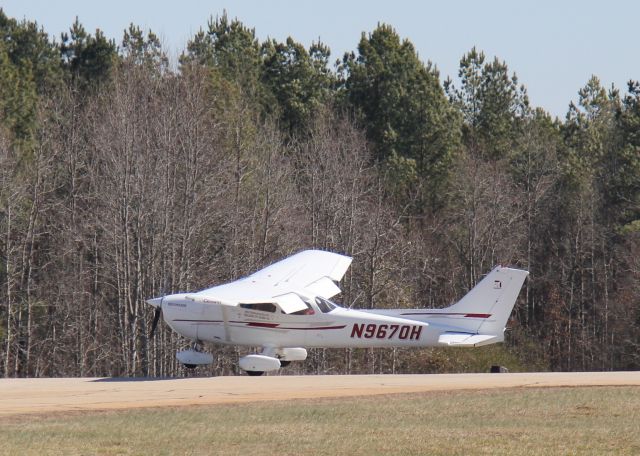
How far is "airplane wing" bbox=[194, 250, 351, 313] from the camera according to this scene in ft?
87.1

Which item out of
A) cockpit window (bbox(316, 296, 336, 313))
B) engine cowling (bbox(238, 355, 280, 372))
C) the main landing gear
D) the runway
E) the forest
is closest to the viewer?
the runway

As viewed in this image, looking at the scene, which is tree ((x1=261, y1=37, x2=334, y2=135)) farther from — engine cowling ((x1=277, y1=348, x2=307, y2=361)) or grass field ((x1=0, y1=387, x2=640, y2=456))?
grass field ((x1=0, y1=387, x2=640, y2=456))

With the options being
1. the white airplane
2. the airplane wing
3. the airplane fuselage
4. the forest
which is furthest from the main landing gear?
the forest

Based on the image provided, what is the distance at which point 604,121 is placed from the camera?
70.1 meters

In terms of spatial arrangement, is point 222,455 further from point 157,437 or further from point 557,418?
point 557,418

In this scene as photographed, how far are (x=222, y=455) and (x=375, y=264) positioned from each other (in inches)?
1295

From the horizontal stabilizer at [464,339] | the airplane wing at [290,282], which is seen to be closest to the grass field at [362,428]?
the horizontal stabilizer at [464,339]

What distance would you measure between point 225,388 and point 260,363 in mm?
3556

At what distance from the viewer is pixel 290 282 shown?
29594 mm

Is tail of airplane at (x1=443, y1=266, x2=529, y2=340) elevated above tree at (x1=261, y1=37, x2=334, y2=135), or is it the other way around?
tree at (x1=261, y1=37, x2=334, y2=135)

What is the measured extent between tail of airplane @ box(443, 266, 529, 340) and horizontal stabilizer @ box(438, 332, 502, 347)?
7.8 inches

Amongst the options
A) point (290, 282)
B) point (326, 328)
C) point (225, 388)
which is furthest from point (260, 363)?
point (225, 388)

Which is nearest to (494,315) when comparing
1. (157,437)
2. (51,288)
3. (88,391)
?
(88,391)

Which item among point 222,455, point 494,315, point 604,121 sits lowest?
point 222,455
